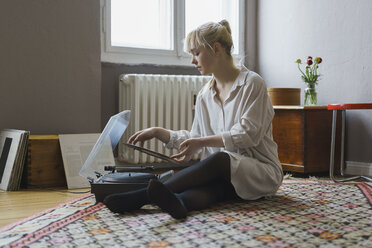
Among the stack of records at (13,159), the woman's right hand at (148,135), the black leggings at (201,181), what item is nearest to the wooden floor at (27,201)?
the stack of records at (13,159)

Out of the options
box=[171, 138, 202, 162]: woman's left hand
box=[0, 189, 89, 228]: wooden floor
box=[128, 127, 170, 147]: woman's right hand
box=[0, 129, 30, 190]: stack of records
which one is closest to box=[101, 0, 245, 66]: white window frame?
box=[0, 129, 30, 190]: stack of records

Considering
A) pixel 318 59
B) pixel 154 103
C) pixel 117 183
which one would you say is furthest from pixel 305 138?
pixel 117 183

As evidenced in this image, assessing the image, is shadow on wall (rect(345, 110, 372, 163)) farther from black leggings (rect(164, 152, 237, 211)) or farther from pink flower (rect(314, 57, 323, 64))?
black leggings (rect(164, 152, 237, 211))

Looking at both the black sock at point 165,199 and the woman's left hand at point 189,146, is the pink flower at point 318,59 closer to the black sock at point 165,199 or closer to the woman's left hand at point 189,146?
the woman's left hand at point 189,146

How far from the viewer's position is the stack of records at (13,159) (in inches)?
92.2

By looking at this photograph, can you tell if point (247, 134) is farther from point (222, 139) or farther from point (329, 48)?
point (329, 48)

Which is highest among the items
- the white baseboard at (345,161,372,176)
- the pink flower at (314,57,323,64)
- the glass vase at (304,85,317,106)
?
the pink flower at (314,57,323,64)

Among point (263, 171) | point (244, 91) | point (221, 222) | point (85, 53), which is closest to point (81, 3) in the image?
point (85, 53)

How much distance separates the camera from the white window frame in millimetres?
3031

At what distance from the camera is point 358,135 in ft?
9.29

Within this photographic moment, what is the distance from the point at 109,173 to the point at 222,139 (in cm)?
49

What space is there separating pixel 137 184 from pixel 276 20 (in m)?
2.21

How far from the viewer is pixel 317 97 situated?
3111 millimetres

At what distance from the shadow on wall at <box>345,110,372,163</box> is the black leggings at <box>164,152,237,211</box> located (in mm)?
1407
